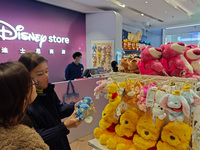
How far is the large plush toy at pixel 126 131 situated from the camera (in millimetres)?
1397

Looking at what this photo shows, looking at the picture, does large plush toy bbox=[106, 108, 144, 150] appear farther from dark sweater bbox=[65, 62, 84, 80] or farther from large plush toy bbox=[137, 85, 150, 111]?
dark sweater bbox=[65, 62, 84, 80]

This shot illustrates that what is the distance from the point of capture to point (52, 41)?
4730 millimetres

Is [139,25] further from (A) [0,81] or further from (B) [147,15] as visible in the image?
(A) [0,81]

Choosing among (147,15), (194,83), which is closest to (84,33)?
(147,15)

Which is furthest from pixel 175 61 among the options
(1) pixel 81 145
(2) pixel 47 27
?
(2) pixel 47 27

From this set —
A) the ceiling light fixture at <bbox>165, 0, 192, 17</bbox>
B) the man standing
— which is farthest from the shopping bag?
the ceiling light fixture at <bbox>165, 0, 192, 17</bbox>

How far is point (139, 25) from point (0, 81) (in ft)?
28.1

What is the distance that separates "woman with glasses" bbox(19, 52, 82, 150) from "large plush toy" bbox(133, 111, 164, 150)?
0.52m

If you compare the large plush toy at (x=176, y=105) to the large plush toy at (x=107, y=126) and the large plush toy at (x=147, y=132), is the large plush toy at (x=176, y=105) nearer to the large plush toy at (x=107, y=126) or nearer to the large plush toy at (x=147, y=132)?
the large plush toy at (x=147, y=132)

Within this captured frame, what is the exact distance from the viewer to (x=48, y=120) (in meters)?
1.13

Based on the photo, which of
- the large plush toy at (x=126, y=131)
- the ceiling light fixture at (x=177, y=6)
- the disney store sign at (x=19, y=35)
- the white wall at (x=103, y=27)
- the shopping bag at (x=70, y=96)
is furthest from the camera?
the ceiling light fixture at (x=177, y=6)

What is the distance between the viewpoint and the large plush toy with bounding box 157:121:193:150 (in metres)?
1.18

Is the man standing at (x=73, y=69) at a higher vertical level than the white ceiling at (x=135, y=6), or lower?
lower

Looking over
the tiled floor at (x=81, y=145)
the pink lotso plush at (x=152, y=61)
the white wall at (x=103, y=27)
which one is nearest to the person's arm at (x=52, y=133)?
the pink lotso plush at (x=152, y=61)
